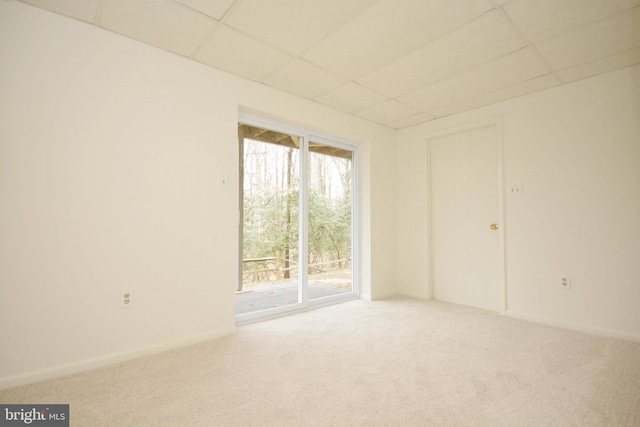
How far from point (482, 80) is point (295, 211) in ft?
7.73

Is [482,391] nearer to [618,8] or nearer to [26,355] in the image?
[618,8]

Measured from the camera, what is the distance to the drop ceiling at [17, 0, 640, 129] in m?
1.94

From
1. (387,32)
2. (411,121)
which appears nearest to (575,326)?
(411,121)

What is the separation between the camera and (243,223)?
136 inches

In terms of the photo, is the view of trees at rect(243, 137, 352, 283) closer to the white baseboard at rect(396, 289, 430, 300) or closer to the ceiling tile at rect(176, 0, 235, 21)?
the white baseboard at rect(396, 289, 430, 300)

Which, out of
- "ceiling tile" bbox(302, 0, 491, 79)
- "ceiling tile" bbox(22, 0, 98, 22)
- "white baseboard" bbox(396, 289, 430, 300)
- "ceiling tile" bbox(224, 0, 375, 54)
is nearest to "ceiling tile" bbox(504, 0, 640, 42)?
"ceiling tile" bbox(302, 0, 491, 79)

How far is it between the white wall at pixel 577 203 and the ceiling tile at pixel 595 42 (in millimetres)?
466

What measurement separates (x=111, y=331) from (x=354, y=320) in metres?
2.12

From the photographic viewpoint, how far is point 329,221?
3.98 metres

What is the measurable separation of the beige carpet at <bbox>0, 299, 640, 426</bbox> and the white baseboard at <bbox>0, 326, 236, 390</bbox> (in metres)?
0.06

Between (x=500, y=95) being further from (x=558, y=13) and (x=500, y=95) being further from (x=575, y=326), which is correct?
(x=575, y=326)

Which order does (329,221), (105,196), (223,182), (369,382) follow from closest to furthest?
(369,382) → (105,196) → (223,182) → (329,221)

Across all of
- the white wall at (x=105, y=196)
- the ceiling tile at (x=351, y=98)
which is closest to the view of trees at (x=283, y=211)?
the ceiling tile at (x=351, y=98)

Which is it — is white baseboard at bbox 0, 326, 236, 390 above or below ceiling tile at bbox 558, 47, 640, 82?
below
